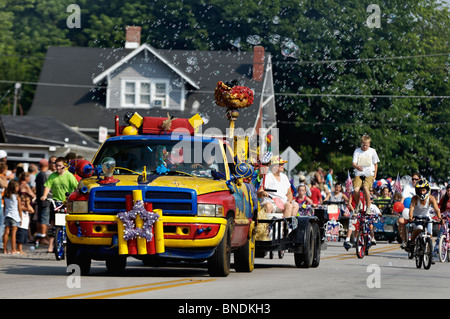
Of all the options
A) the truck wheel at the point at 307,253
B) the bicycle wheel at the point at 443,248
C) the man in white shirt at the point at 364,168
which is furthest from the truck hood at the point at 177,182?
the bicycle wheel at the point at 443,248

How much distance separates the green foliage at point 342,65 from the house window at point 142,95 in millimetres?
4917

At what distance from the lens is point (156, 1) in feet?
228

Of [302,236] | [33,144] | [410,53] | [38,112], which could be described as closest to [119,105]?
[38,112]

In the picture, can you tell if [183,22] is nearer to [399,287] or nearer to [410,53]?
[410,53]

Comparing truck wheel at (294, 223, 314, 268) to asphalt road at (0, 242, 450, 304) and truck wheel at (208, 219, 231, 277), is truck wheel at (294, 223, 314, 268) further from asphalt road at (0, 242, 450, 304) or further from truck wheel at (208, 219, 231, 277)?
truck wheel at (208, 219, 231, 277)

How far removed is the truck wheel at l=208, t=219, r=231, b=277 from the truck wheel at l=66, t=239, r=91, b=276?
170 centimetres

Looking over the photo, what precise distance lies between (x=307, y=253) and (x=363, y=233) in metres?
5.61

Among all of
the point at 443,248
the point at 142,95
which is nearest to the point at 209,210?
the point at 443,248

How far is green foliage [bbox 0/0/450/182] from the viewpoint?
55.8 metres

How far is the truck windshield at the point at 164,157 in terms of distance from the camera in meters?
15.1

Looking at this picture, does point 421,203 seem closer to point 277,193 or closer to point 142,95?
point 277,193

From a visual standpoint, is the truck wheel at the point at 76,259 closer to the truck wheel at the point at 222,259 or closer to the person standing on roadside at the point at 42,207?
the truck wheel at the point at 222,259

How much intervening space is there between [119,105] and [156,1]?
50.4ft

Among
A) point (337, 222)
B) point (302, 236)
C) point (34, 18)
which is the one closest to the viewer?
point (302, 236)
